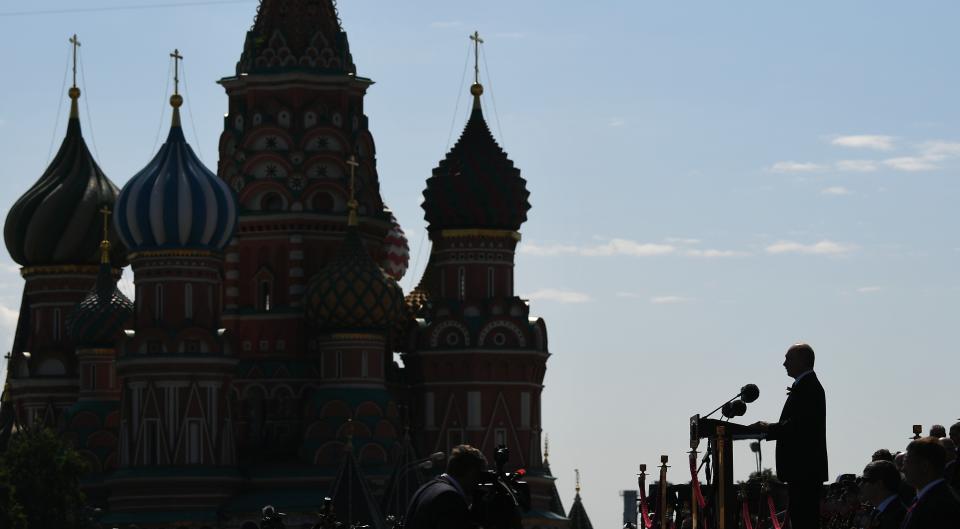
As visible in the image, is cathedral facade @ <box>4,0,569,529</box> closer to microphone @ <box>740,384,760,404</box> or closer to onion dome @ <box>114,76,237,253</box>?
onion dome @ <box>114,76,237,253</box>

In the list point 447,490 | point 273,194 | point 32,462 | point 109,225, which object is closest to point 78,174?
point 109,225

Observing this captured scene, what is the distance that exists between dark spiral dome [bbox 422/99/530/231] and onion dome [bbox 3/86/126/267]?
1004cm

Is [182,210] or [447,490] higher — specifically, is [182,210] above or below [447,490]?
above

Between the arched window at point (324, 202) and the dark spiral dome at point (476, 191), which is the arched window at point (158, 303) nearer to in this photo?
the arched window at point (324, 202)

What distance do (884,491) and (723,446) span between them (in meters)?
2.19

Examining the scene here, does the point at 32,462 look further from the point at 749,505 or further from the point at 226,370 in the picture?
the point at 749,505

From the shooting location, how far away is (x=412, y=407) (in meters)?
66.2

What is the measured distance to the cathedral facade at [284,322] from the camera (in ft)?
203

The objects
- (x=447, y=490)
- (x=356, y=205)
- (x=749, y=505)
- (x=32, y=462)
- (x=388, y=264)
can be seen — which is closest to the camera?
(x=447, y=490)

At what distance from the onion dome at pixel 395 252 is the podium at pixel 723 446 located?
181 ft

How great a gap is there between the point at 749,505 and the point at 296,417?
1877 inches

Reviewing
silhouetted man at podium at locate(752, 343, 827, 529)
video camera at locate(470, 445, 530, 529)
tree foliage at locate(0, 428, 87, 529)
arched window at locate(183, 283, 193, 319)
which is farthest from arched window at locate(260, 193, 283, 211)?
video camera at locate(470, 445, 530, 529)

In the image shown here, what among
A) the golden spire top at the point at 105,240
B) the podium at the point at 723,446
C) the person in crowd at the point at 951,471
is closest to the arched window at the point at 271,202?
the golden spire top at the point at 105,240

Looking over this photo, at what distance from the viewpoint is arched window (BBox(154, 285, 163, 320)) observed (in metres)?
62.1
